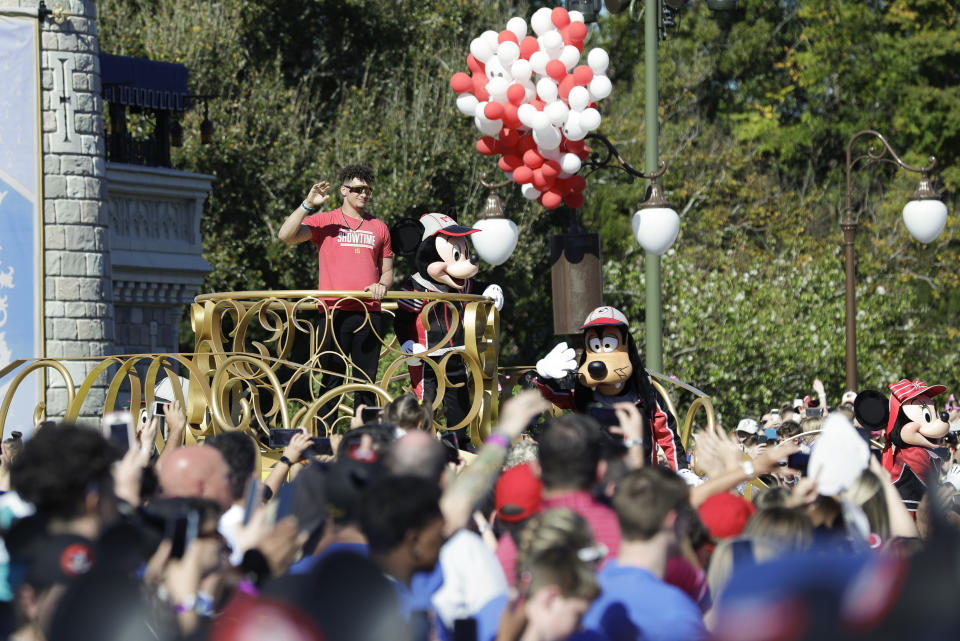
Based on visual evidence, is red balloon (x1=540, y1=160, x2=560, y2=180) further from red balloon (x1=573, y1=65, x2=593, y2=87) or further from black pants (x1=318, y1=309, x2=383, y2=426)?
black pants (x1=318, y1=309, x2=383, y2=426)

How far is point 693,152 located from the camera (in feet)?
82.4

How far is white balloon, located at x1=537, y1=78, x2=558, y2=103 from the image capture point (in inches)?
297

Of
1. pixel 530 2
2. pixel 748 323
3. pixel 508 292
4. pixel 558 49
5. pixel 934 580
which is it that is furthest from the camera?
pixel 530 2

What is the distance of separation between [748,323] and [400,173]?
589 cm

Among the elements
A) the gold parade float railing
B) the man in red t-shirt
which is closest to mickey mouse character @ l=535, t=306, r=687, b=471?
the gold parade float railing

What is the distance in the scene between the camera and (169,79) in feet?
59.2

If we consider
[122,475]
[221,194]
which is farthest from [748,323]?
[122,475]

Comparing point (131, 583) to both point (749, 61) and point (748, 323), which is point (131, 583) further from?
point (749, 61)

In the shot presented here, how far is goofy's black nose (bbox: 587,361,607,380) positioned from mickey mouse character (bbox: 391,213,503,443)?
0.93 meters

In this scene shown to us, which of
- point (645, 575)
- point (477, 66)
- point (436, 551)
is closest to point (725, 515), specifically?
point (645, 575)

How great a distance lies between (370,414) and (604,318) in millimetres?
1408

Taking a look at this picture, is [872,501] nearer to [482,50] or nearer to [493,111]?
[493,111]

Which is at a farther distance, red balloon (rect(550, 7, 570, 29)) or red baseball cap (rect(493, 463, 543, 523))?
red balloon (rect(550, 7, 570, 29))

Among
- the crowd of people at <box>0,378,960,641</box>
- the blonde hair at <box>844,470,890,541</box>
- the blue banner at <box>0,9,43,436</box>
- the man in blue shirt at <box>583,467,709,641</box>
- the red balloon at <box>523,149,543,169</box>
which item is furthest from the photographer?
the blue banner at <box>0,9,43,436</box>
